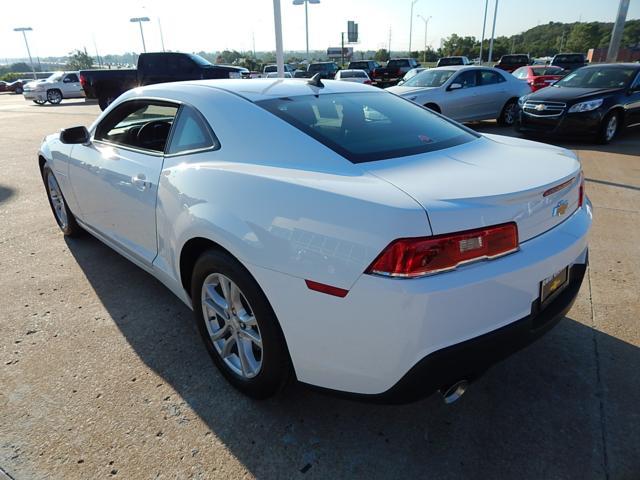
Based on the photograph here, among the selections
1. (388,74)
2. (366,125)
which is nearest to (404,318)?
(366,125)

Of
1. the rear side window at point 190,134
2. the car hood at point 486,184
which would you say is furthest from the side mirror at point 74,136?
the car hood at point 486,184

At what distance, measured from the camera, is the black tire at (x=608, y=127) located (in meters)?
8.38

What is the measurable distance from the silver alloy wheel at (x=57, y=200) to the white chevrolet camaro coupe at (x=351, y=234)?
6.13 feet

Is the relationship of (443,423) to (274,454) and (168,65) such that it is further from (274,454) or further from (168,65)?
(168,65)

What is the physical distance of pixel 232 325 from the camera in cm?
231

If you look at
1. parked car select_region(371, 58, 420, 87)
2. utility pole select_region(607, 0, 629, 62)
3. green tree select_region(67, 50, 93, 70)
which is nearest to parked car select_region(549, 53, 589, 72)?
utility pole select_region(607, 0, 629, 62)

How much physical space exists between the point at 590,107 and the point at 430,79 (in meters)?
3.55

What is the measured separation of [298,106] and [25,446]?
2.08 m

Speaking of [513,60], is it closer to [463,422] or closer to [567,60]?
[567,60]

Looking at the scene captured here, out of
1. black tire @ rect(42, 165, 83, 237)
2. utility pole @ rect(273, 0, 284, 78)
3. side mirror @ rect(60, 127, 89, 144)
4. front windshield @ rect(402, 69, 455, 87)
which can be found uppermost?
utility pole @ rect(273, 0, 284, 78)

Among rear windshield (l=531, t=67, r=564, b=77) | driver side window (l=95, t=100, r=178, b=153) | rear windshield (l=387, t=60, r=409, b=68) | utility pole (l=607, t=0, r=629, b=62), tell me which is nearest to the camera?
driver side window (l=95, t=100, r=178, b=153)

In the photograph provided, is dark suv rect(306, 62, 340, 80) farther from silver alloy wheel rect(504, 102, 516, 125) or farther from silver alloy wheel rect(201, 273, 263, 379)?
silver alloy wheel rect(201, 273, 263, 379)

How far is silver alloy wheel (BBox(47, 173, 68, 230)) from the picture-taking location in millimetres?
4355

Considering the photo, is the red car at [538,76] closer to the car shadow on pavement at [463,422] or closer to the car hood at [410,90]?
the car hood at [410,90]
